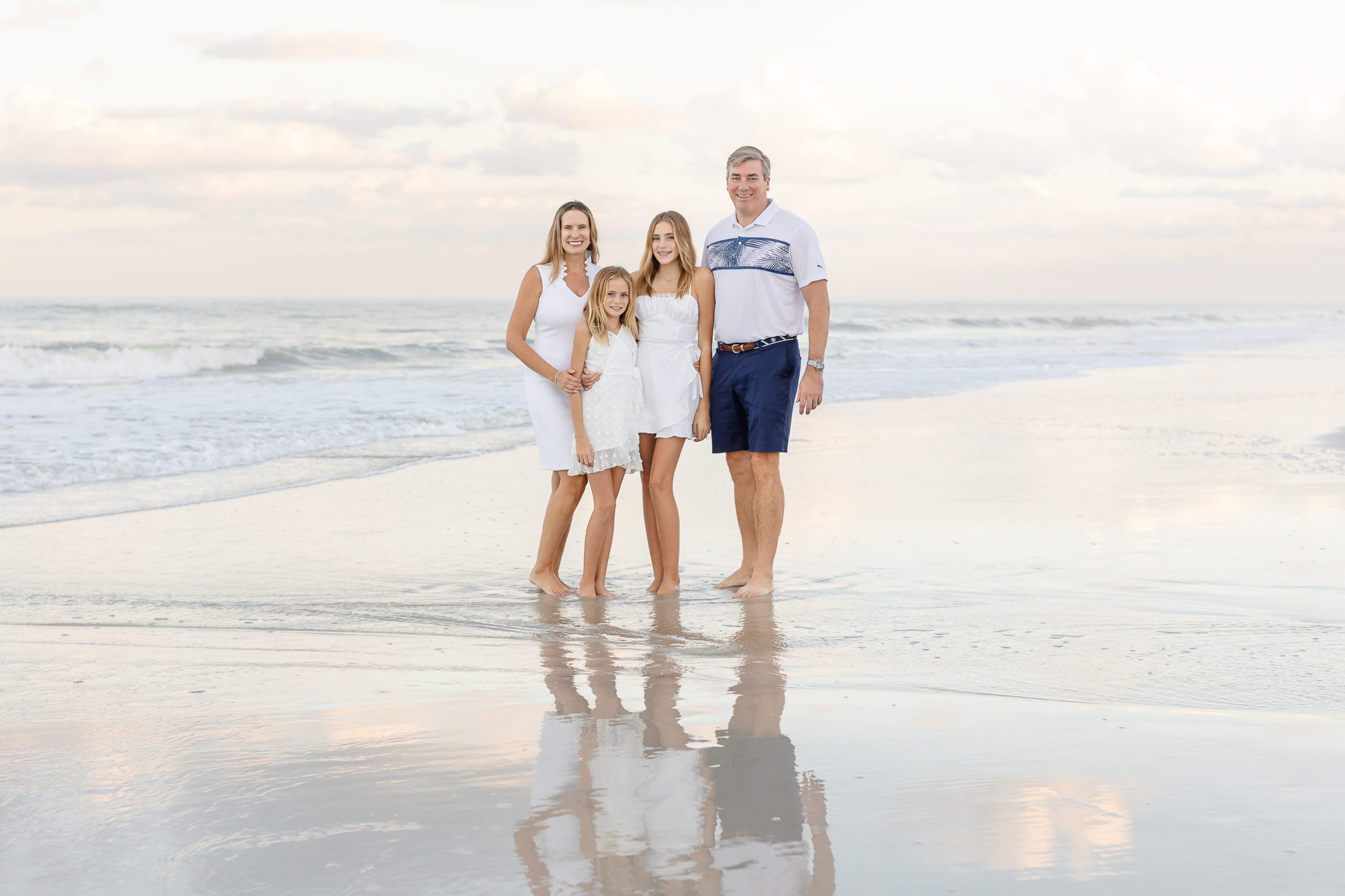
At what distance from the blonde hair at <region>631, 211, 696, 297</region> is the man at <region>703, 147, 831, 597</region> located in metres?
0.20

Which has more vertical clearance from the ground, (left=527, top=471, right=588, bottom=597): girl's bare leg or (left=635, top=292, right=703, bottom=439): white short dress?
(left=635, top=292, right=703, bottom=439): white short dress

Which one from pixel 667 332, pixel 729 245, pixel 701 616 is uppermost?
pixel 729 245

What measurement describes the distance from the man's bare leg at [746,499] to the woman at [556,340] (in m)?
0.75

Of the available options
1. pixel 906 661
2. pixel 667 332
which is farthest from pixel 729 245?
pixel 906 661

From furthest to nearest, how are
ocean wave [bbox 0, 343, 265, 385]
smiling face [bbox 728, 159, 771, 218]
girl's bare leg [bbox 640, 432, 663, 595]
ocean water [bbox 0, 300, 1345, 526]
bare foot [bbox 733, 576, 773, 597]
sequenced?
ocean wave [bbox 0, 343, 265, 385] < ocean water [bbox 0, 300, 1345, 526] < girl's bare leg [bbox 640, 432, 663, 595] < smiling face [bbox 728, 159, 771, 218] < bare foot [bbox 733, 576, 773, 597]

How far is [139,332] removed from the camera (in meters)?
35.4

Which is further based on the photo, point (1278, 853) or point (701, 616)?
point (701, 616)

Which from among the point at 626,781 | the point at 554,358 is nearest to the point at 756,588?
the point at 554,358

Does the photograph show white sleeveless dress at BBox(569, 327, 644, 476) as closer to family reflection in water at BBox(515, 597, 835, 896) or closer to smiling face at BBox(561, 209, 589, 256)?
smiling face at BBox(561, 209, 589, 256)

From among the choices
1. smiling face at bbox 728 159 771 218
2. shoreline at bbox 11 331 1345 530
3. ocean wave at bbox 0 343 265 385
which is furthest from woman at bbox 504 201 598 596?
ocean wave at bbox 0 343 265 385

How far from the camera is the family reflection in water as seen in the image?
2195mm

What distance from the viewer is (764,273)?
4.98m

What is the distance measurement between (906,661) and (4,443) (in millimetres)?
9014

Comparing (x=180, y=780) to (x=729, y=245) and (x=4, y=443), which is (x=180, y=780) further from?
(x=4, y=443)
